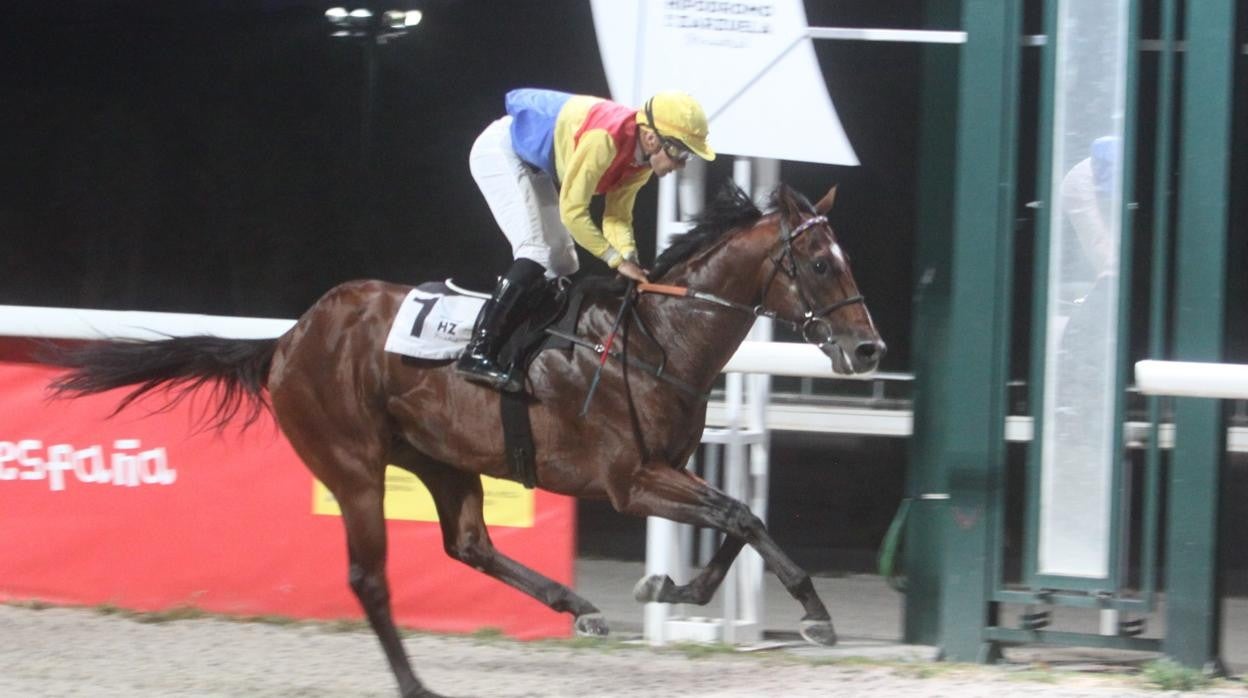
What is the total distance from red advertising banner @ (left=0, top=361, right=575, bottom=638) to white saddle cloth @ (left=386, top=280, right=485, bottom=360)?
917mm

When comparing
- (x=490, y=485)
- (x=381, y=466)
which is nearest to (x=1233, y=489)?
(x=490, y=485)

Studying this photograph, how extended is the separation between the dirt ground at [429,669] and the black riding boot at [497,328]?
38.1 inches

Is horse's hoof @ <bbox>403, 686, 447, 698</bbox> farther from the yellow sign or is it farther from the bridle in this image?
the bridle

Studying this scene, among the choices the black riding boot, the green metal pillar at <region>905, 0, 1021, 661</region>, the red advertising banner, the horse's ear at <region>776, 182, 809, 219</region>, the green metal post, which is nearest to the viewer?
the horse's ear at <region>776, 182, 809, 219</region>

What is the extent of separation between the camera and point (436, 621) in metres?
5.89

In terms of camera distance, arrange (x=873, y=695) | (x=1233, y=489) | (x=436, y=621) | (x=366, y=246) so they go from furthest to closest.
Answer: (x=366, y=246)
(x=1233, y=489)
(x=436, y=621)
(x=873, y=695)

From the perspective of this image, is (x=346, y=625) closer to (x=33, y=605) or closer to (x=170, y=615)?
(x=170, y=615)

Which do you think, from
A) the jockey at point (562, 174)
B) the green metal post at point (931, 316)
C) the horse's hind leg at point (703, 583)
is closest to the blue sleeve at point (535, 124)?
the jockey at point (562, 174)

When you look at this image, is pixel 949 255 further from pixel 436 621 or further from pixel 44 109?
pixel 44 109

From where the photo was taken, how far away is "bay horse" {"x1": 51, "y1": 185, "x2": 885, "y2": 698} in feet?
15.1

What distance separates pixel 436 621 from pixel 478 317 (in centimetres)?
149

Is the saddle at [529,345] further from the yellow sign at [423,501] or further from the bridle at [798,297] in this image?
the yellow sign at [423,501]

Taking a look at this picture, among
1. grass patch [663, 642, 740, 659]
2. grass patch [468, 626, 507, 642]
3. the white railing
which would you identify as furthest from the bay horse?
the white railing

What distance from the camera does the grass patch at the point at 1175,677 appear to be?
5.02 meters
